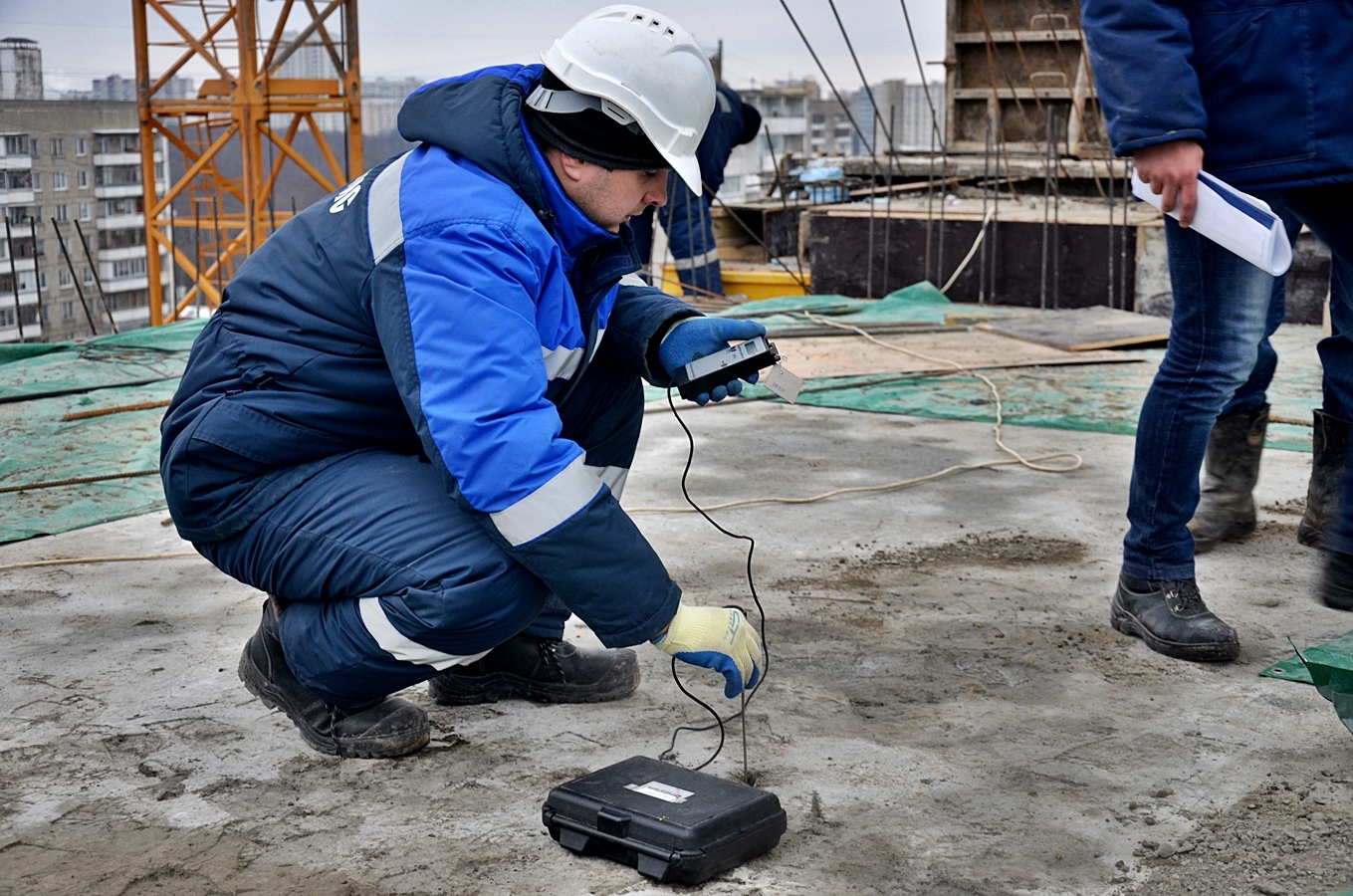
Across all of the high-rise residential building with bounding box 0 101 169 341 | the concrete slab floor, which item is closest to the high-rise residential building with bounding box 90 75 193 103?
the high-rise residential building with bounding box 0 101 169 341

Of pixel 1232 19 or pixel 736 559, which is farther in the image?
pixel 736 559

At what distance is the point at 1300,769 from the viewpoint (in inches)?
76.4

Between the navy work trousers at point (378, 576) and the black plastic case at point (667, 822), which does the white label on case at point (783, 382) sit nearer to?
the navy work trousers at point (378, 576)

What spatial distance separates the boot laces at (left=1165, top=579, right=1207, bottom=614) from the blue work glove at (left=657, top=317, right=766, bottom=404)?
3.02ft

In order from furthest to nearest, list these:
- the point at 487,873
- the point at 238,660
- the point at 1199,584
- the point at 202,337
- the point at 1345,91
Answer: the point at 1199,584 → the point at 238,660 → the point at 1345,91 → the point at 202,337 → the point at 487,873

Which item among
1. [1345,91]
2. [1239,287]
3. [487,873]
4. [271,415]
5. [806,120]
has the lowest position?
[487,873]

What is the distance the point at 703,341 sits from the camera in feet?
7.26

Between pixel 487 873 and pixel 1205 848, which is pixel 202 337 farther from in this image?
pixel 1205 848

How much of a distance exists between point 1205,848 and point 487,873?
0.93 m

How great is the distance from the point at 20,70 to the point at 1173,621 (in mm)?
7702

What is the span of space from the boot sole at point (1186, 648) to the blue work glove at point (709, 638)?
3.22ft

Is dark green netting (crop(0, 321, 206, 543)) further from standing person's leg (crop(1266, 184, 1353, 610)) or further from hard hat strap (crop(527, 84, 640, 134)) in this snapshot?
standing person's leg (crop(1266, 184, 1353, 610))

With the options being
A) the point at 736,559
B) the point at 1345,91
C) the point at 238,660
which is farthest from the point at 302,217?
the point at 1345,91

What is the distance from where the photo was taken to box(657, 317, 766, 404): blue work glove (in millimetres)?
2209
